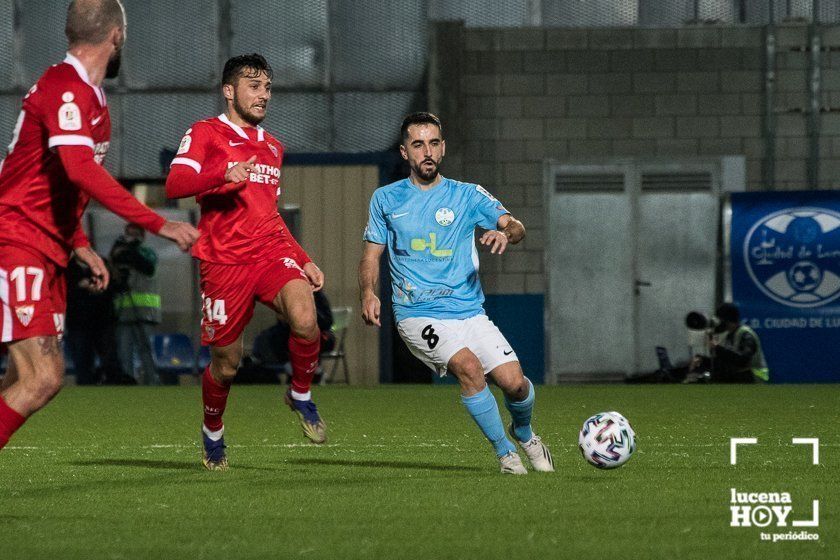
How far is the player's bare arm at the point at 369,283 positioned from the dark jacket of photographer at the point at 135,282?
10.1 meters

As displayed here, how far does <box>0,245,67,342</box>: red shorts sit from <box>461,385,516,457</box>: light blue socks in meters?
2.13

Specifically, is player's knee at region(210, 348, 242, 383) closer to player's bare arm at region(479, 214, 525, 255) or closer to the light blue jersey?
the light blue jersey

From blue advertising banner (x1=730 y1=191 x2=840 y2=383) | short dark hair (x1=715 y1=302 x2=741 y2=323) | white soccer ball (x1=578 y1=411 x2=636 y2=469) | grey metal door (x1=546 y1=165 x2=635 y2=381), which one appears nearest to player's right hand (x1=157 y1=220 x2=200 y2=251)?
white soccer ball (x1=578 y1=411 x2=636 y2=469)

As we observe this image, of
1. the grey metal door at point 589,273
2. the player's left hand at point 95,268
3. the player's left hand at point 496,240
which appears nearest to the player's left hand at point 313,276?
the player's left hand at point 496,240

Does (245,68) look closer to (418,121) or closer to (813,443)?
(418,121)

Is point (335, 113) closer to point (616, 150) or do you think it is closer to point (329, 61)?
point (329, 61)

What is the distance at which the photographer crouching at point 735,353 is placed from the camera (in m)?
16.9

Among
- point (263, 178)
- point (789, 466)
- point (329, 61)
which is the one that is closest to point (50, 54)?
point (329, 61)

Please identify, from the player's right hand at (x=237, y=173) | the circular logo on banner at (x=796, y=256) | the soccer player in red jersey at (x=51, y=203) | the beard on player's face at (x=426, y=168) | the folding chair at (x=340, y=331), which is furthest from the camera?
the folding chair at (x=340, y=331)

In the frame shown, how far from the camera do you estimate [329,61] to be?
21344mm

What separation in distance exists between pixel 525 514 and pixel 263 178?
279cm

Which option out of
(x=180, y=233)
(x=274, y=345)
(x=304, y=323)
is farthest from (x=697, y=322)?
(x=180, y=233)

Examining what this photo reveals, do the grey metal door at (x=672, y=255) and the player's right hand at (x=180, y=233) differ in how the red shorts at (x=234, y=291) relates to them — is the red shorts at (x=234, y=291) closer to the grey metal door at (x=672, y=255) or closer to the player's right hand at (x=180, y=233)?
the player's right hand at (x=180, y=233)

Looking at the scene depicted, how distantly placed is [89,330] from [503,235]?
36.8 feet
